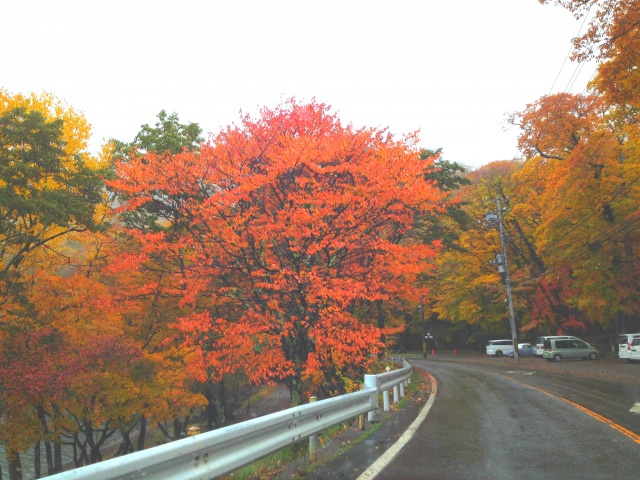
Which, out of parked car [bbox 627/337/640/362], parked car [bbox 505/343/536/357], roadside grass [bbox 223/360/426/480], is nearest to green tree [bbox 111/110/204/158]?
roadside grass [bbox 223/360/426/480]

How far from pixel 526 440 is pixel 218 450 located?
5.20 meters

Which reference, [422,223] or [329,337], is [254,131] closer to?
[329,337]

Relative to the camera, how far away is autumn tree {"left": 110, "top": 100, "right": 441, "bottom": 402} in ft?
38.5

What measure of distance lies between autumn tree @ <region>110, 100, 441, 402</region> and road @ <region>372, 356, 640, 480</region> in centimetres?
350

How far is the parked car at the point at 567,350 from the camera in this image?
1223 inches

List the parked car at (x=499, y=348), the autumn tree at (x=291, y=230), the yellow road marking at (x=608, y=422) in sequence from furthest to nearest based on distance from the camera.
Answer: the parked car at (x=499, y=348), the autumn tree at (x=291, y=230), the yellow road marking at (x=608, y=422)

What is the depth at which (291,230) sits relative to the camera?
11344 millimetres

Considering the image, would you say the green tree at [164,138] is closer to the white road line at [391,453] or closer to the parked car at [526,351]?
the white road line at [391,453]

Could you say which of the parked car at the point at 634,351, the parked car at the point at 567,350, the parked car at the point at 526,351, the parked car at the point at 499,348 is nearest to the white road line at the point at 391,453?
the parked car at the point at 634,351

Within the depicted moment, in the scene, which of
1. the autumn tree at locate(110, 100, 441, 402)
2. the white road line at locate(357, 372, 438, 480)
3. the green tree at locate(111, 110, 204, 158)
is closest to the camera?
the white road line at locate(357, 372, 438, 480)

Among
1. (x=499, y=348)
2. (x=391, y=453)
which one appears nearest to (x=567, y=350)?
(x=499, y=348)

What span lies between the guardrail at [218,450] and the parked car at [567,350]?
29293 millimetres

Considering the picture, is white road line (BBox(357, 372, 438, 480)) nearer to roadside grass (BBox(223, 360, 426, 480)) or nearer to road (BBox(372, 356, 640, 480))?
road (BBox(372, 356, 640, 480))

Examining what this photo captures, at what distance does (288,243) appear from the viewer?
12805 millimetres
